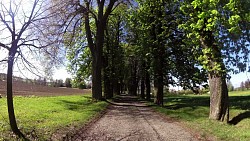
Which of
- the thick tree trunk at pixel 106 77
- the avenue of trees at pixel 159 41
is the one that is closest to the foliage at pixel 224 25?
the avenue of trees at pixel 159 41

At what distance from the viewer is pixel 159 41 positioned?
2716 cm

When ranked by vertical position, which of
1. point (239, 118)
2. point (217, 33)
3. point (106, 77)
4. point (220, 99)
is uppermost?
point (217, 33)

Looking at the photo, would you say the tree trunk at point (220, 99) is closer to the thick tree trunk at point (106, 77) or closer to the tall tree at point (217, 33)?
the tall tree at point (217, 33)

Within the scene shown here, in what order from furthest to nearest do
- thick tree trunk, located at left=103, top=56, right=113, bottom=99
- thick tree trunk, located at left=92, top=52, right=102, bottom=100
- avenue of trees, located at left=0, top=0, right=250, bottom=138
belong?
thick tree trunk, located at left=103, top=56, right=113, bottom=99, thick tree trunk, located at left=92, top=52, right=102, bottom=100, avenue of trees, located at left=0, top=0, right=250, bottom=138

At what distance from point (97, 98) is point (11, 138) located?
71.2ft

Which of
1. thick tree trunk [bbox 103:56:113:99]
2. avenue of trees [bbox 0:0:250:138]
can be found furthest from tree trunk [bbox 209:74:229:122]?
thick tree trunk [bbox 103:56:113:99]

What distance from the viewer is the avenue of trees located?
38.1ft

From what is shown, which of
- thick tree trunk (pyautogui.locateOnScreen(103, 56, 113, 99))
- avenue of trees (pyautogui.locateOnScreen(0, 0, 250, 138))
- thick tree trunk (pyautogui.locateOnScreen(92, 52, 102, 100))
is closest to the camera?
avenue of trees (pyautogui.locateOnScreen(0, 0, 250, 138))

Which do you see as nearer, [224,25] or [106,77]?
[224,25]

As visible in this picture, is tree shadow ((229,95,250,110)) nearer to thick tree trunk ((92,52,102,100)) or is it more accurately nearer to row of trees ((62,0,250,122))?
row of trees ((62,0,250,122))

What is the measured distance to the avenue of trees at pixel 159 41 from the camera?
11602mm

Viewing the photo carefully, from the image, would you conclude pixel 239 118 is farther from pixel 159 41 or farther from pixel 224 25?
pixel 159 41

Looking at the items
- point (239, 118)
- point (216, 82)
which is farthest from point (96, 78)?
point (239, 118)

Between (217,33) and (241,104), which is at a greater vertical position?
(217,33)
